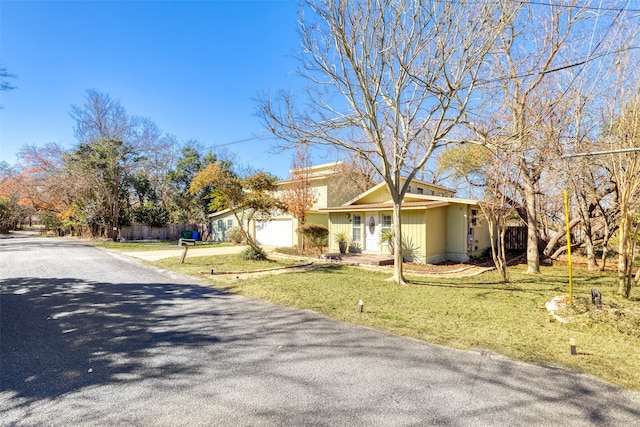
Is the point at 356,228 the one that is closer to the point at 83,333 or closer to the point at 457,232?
the point at 457,232

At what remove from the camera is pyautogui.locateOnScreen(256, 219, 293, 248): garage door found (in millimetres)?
19531

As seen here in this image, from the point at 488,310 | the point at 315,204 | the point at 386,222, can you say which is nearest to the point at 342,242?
the point at 386,222

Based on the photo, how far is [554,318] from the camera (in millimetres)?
5641

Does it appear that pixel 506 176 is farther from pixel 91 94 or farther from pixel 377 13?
pixel 91 94

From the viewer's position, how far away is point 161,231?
2689 cm

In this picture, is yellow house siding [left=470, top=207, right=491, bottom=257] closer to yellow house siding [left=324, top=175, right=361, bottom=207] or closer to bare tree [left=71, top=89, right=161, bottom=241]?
yellow house siding [left=324, top=175, right=361, bottom=207]

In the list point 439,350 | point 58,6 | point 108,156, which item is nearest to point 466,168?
point 439,350

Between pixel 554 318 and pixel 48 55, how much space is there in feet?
54.4

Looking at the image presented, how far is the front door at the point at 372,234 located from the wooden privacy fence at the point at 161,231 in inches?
656

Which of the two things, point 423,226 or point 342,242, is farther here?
point 342,242

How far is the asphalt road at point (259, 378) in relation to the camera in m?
2.63

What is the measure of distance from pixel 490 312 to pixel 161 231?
26.8 meters

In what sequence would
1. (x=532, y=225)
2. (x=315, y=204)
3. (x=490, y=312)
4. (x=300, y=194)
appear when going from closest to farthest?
(x=490, y=312) → (x=532, y=225) → (x=300, y=194) → (x=315, y=204)

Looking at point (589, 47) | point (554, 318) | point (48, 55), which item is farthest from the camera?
point (48, 55)
